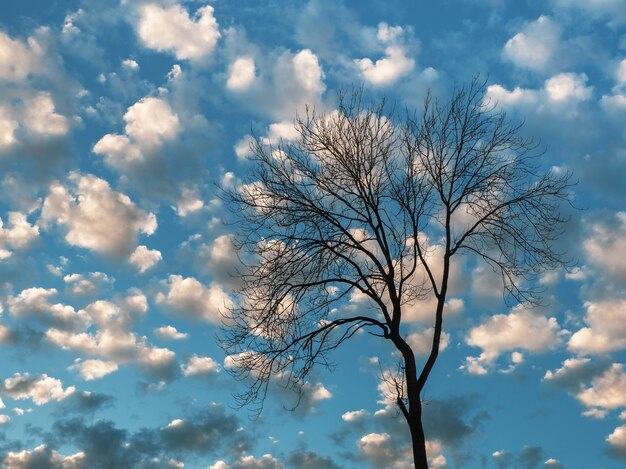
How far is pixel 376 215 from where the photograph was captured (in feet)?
48.1

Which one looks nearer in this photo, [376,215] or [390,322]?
[390,322]

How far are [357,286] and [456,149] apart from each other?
392cm

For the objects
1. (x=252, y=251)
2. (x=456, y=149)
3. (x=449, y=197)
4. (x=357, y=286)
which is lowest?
(x=357, y=286)

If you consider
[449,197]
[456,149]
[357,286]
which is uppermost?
[456,149]

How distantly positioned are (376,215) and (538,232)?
370 cm

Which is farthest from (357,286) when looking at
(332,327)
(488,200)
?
(488,200)

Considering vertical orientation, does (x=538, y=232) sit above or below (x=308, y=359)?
above

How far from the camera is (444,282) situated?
14.1m

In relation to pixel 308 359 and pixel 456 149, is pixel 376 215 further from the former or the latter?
pixel 308 359

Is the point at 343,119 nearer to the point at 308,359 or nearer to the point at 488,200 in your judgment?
the point at 488,200

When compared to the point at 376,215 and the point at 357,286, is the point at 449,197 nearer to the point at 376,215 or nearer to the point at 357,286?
the point at 376,215

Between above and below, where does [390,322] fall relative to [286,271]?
below

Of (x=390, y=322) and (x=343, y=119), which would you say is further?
(x=343, y=119)

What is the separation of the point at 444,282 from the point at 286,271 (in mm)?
3384
